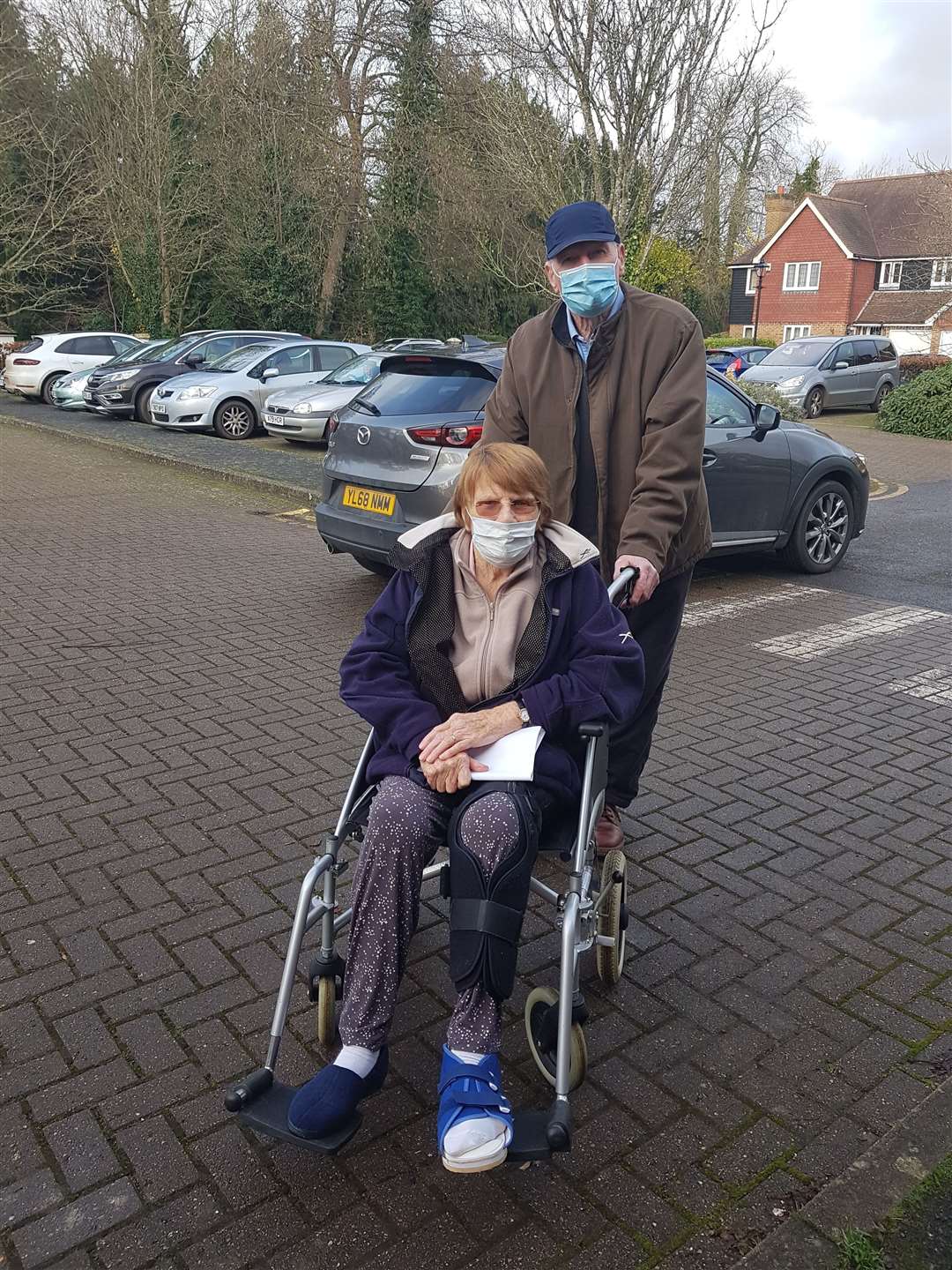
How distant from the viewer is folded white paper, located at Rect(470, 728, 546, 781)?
2.75 meters

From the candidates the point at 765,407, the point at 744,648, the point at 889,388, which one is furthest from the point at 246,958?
the point at 889,388

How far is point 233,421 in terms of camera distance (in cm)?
1773

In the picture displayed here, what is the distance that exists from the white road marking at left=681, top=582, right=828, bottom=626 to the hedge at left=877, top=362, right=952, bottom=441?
14055 mm

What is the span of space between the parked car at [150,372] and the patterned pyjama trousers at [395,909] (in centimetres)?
1846

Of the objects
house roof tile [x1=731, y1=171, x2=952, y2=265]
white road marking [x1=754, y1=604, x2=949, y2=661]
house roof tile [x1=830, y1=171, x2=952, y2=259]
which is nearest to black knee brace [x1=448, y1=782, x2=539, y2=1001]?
white road marking [x1=754, y1=604, x2=949, y2=661]

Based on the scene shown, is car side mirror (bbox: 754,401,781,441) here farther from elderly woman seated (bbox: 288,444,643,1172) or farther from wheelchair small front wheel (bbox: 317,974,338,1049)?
wheelchair small front wheel (bbox: 317,974,338,1049)

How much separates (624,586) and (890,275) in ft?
177

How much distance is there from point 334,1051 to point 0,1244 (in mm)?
909

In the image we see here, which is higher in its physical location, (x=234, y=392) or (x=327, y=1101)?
(x=234, y=392)

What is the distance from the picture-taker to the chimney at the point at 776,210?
5447 centimetres

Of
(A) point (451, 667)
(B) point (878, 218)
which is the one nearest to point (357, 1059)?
(A) point (451, 667)

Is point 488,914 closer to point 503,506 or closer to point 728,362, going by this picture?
point 503,506

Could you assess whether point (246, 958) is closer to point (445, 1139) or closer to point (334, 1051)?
point (334, 1051)

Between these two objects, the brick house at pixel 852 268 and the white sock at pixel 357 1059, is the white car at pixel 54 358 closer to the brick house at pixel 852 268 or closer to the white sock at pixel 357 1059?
the white sock at pixel 357 1059
